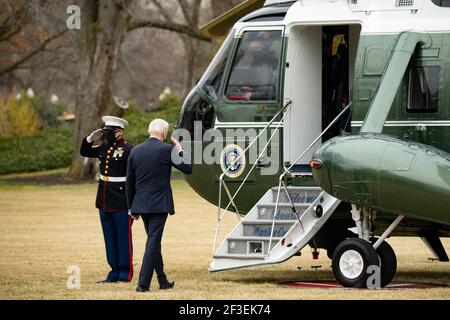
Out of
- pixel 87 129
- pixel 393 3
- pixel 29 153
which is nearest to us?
pixel 393 3

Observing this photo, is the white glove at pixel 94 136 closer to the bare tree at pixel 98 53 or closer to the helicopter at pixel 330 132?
the helicopter at pixel 330 132

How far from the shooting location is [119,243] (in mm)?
14180

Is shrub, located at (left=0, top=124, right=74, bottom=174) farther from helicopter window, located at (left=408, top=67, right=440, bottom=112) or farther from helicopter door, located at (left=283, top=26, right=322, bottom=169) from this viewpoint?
helicopter window, located at (left=408, top=67, right=440, bottom=112)

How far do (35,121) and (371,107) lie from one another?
38481 mm

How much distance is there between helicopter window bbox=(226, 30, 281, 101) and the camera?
49.2ft

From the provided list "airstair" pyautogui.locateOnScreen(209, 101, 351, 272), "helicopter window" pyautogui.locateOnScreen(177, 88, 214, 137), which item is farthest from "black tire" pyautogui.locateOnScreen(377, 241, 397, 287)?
"helicopter window" pyautogui.locateOnScreen(177, 88, 214, 137)

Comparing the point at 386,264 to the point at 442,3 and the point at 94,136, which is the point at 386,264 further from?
the point at 94,136

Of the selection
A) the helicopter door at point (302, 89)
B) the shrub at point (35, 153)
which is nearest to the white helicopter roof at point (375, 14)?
the helicopter door at point (302, 89)

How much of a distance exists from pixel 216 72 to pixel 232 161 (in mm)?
1264

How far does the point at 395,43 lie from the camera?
546 inches

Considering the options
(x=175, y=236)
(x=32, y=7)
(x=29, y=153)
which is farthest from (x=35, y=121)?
(x=175, y=236)

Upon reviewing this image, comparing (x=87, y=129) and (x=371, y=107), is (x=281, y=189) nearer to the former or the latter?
(x=371, y=107)

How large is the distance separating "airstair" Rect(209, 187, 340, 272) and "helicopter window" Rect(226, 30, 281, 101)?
4.56 feet

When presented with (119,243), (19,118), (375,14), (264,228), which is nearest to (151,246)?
(119,243)
